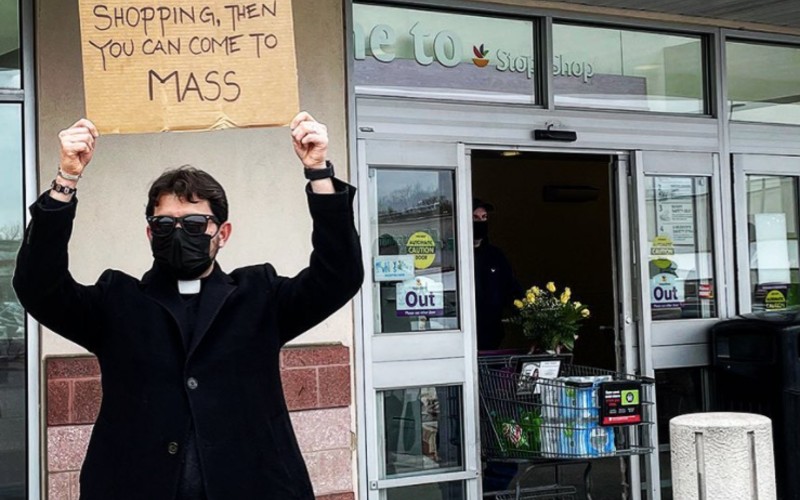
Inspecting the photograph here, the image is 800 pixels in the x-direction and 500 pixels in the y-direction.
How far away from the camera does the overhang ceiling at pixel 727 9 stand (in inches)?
276

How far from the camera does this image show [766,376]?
6.83 m

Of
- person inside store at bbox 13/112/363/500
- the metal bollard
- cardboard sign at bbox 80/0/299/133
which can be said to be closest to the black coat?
person inside store at bbox 13/112/363/500

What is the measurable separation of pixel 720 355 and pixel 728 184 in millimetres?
1124

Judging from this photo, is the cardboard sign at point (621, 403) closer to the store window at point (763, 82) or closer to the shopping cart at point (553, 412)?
the shopping cart at point (553, 412)

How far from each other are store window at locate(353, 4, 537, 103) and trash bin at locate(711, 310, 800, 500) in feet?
6.30

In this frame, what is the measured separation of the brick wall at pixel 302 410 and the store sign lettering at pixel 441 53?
5.52 feet

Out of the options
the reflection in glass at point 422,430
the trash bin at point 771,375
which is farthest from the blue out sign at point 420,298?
the trash bin at point 771,375

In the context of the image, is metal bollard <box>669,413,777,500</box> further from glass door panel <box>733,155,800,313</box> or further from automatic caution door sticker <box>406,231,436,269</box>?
glass door panel <box>733,155,800,313</box>

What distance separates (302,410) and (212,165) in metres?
1.32

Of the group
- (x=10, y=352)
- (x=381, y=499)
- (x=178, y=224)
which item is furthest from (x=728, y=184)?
(x=178, y=224)

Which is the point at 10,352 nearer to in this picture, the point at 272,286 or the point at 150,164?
the point at 150,164

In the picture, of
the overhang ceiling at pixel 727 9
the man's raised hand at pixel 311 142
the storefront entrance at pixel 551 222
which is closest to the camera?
the man's raised hand at pixel 311 142

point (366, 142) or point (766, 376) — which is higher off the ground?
point (366, 142)

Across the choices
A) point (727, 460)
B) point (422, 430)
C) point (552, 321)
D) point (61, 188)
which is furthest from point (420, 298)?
point (61, 188)
